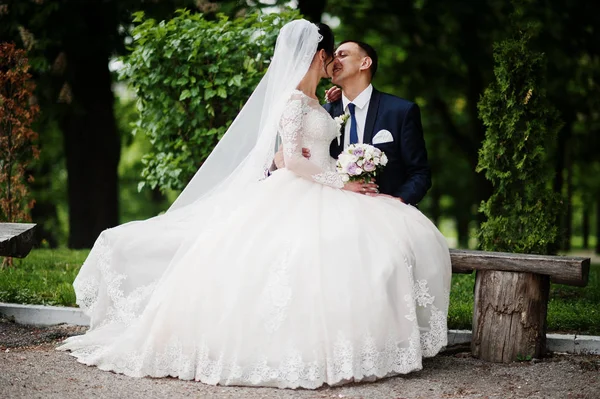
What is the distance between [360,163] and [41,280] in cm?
389

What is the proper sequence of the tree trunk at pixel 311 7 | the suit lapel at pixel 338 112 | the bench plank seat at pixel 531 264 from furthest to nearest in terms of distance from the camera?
the tree trunk at pixel 311 7 < the suit lapel at pixel 338 112 < the bench plank seat at pixel 531 264

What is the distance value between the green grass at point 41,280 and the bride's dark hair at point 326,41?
3.26 meters

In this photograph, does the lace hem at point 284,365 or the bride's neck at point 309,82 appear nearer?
the lace hem at point 284,365

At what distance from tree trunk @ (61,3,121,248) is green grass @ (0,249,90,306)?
3243 millimetres

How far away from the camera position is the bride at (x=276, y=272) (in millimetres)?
4652

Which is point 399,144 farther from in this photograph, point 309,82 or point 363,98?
point 309,82

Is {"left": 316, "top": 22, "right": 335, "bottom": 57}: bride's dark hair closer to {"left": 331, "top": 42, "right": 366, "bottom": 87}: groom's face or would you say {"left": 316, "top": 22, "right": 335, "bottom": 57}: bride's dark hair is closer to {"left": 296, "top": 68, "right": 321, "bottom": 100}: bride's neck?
{"left": 296, "top": 68, "right": 321, "bottom": 100}: bride's neck

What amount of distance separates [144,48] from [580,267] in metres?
4.95

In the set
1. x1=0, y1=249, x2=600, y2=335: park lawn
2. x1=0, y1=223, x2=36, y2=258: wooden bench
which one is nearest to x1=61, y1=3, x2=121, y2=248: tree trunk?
x1=0, y1=249, x2=600, y2=335: park lawn

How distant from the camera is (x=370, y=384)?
4715 mm

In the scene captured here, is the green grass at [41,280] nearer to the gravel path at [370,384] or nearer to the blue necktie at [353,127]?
the gravel path at [370,384]

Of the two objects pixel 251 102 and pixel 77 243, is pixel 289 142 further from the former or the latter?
pixel 77 243

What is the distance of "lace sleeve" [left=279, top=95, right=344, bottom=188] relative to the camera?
5.36m

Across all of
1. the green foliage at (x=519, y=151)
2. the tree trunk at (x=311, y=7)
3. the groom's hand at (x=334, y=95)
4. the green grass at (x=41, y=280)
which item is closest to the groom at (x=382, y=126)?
the groom's hand at (x=334, y=95)
